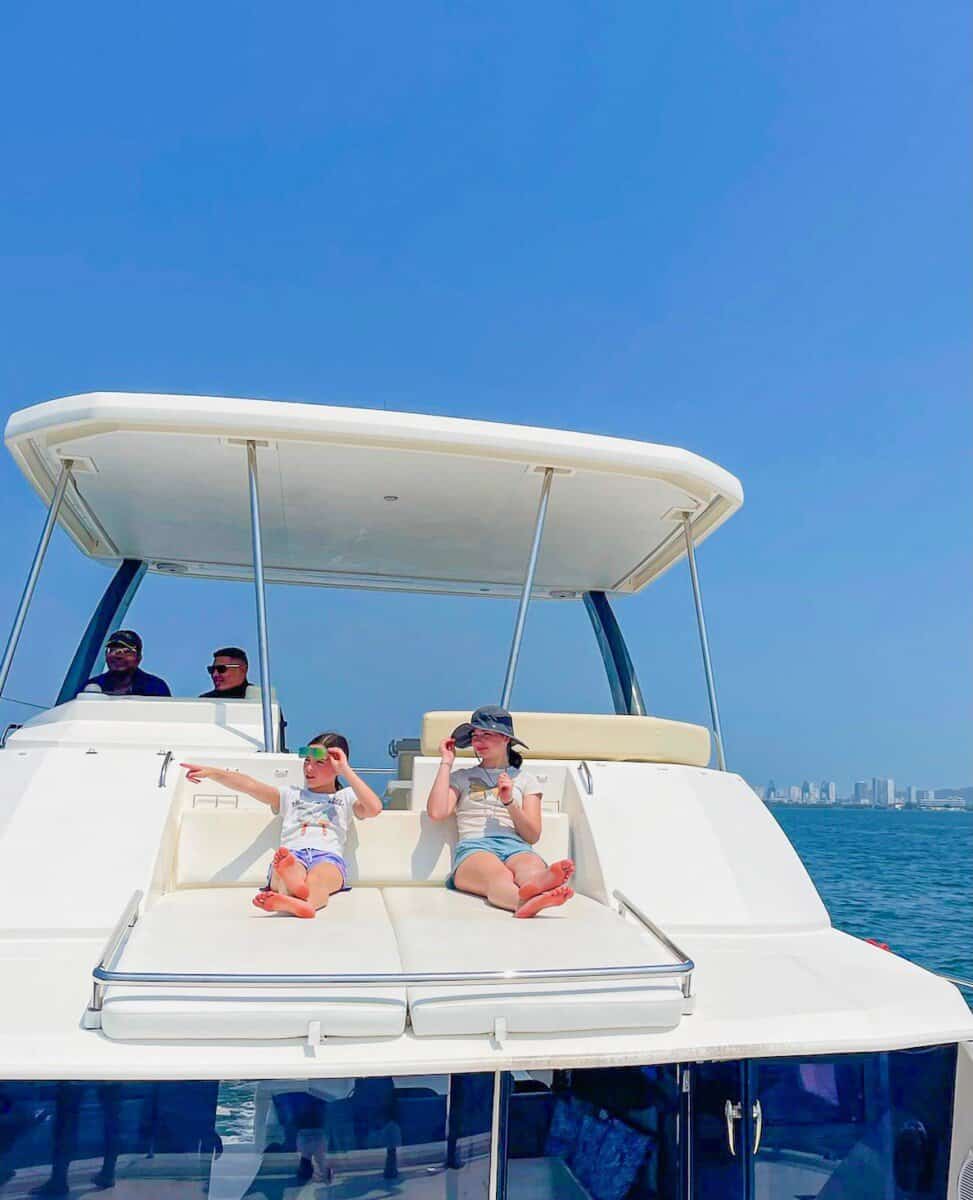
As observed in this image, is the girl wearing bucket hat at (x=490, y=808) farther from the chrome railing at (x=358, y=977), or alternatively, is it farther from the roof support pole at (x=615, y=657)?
the roof support pole at (x=615, y=657)

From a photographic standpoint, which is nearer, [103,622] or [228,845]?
[228,845]

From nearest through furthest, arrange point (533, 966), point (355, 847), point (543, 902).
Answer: point (533, 966)
point (543, 902)
point (355, 847)

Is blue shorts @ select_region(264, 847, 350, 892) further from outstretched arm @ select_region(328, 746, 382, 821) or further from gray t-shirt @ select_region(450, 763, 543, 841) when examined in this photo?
gray t-shirt @ select_region(450, 763, 543, 841)

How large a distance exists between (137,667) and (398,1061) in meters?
3.28

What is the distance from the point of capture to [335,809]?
11.8 feet

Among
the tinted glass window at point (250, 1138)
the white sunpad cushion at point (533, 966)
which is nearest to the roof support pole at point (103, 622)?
the white sunpad cushion at point (533, 966)

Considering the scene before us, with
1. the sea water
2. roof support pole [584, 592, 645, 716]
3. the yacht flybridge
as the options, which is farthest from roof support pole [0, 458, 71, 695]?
the sea water

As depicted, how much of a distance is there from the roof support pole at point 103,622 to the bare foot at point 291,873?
2.86 metres

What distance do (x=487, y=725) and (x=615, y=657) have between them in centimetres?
317

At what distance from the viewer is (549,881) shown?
10.5 feet

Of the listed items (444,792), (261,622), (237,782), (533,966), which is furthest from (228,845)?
(533,966)

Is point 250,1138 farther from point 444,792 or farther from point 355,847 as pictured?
point 444,792

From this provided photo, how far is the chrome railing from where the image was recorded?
90.5 inches

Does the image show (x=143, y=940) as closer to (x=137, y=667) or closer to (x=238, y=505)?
(x=137, y=667)
